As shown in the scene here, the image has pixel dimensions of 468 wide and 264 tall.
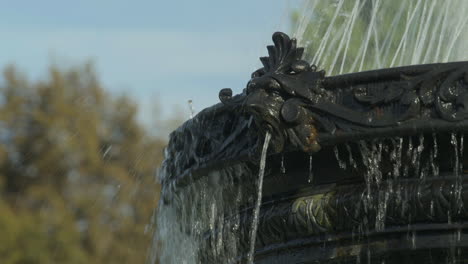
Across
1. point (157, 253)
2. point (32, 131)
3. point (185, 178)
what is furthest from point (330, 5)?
point (32, 131)

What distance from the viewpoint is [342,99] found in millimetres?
4168

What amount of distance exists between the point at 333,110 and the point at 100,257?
2311 cm

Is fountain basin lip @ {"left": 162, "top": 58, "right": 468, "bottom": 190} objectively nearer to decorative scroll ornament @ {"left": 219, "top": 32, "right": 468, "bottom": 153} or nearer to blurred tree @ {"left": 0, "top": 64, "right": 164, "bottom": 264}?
decorative scroll ornament @ {"left": 219, "top": 32, "right": 468, "bottom": 153}

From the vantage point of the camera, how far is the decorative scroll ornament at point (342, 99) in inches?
157

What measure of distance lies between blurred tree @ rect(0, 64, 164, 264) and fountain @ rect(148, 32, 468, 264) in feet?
70.2

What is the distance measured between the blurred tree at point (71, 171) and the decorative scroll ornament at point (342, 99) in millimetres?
21626

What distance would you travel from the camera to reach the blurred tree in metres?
26.3

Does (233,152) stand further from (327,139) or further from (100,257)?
(100,257)

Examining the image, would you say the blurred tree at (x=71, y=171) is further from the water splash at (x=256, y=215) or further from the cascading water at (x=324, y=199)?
the water splash at (x=256, y=215)

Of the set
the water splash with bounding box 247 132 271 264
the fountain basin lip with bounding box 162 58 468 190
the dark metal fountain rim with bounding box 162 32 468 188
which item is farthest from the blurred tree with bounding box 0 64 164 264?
the dark metal fountain rim with bounding box 162 32 468 188

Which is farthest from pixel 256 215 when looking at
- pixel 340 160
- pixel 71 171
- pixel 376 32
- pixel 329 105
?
pixel 71 171

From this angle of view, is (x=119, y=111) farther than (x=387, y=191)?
Yes

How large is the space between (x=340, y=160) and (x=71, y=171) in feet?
79.7

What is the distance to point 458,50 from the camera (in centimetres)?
705
